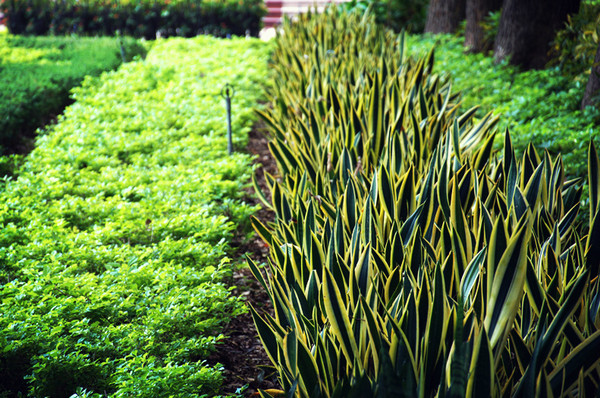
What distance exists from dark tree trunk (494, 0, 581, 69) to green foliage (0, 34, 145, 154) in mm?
5081

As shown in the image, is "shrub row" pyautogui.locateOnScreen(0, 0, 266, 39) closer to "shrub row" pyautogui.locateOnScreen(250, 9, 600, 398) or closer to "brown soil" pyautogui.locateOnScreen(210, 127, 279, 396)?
"brown soil" pyautogui.locateOnScreen(210, 127, 279, 396)

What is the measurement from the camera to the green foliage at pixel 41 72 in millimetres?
4854

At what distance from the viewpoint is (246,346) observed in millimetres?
2408

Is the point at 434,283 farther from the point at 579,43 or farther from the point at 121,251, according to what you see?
the point at 579,43

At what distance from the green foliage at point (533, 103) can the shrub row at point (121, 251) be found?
199 cm

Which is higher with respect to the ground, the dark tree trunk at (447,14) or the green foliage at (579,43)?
the dark tree trunk at (447,14)

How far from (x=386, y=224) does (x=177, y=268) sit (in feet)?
3.52

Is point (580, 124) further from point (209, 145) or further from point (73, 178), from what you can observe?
point (73, 178)

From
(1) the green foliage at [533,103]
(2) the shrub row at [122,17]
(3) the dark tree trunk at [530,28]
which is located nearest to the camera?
(1) the green foliage at [533,103]

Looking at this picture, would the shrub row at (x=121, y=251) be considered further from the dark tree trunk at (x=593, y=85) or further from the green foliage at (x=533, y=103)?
the dark tree trunk at (x=593, y=85)

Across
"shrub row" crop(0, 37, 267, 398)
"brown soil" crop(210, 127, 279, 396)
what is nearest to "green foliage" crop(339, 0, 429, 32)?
"shrub row" crop(0, 37, 267, 398)

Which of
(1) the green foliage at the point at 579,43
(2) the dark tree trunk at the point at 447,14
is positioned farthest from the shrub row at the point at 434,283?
(2) the dark tree trunk at the point at 447,14

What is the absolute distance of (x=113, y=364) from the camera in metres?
1.98

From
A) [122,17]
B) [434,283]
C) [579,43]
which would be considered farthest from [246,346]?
[122,17]
